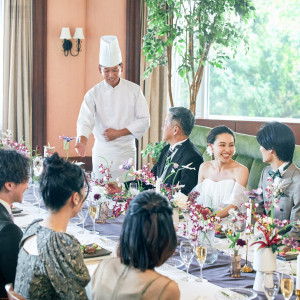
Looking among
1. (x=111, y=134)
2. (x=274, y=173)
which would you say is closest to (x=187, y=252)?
(x=274, y=173)

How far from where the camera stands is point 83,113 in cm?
502

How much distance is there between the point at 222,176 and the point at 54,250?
1.87 meters

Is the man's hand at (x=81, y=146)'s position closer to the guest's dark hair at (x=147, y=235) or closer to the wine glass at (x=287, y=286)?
the wine glass at (x=287, y=286)

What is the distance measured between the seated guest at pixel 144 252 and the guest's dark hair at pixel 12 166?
98cm

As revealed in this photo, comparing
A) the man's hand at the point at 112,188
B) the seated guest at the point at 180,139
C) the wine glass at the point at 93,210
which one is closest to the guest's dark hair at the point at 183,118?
the seated guest at the point at 180,139

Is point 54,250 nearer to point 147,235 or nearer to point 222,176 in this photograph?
point 147,235

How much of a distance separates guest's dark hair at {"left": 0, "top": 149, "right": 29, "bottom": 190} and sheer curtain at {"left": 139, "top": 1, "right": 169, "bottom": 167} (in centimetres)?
381

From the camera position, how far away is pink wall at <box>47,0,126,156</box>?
6.55 m

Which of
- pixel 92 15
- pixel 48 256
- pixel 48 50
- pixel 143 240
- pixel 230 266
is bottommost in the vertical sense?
pixel 230 266

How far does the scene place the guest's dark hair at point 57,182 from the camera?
2021 mm

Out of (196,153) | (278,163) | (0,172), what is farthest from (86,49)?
(0,172)

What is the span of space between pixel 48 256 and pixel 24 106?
15.6 ft

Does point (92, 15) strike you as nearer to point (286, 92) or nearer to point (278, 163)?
point (278, 163)

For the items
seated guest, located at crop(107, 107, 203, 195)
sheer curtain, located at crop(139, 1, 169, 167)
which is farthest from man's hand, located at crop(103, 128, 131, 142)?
sheer curtain, located at crop(139, 1, 169, 167)
